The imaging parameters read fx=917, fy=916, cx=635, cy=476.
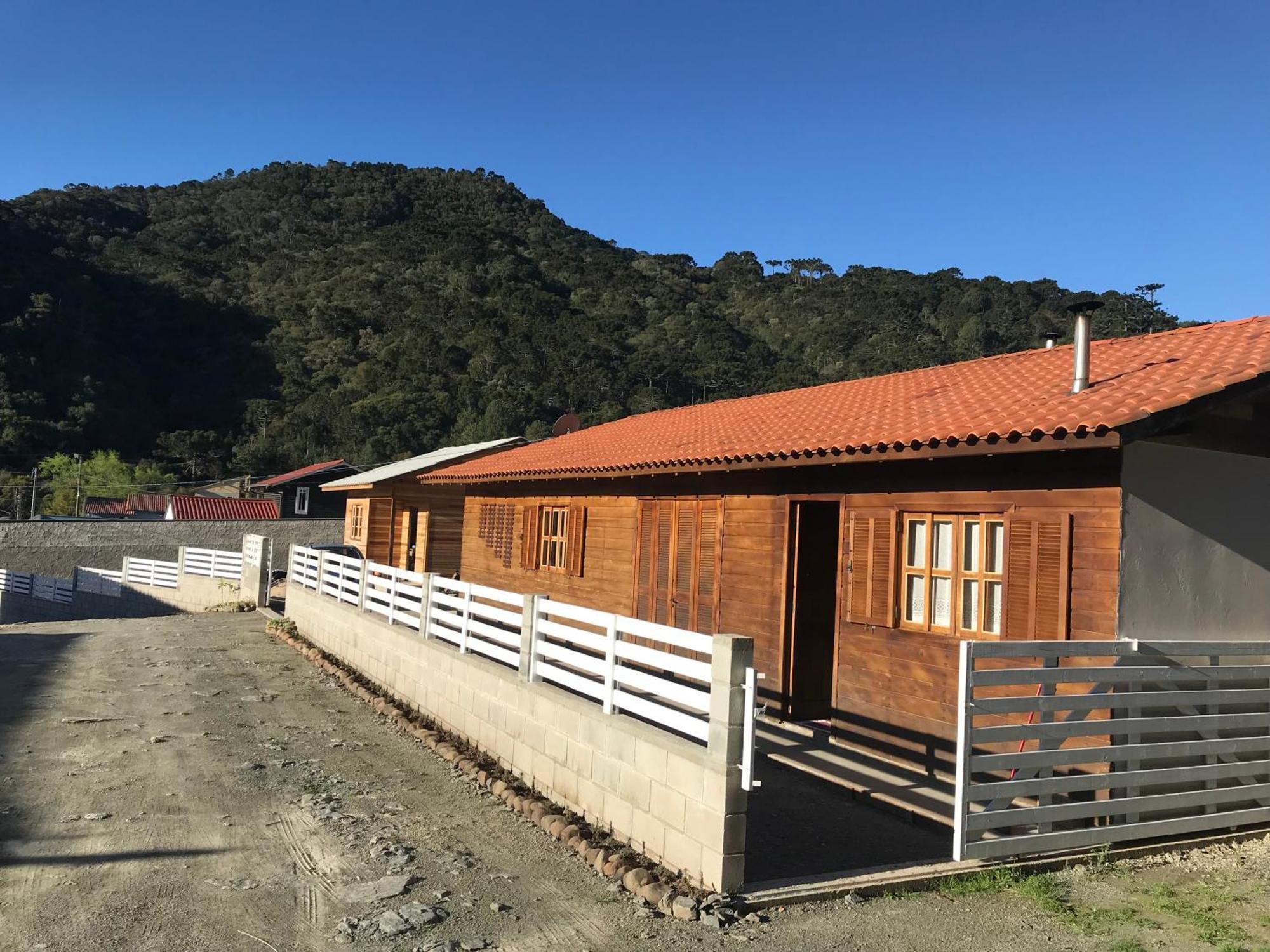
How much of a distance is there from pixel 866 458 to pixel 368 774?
15.4 feet

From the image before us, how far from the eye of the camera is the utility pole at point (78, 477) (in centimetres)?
5638

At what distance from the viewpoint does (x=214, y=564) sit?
74.6ft

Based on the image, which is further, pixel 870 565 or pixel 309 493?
pixel 309 493

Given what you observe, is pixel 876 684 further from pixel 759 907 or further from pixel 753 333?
pixel 753 333

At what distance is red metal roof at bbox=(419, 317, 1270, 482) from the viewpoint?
20.1 ft

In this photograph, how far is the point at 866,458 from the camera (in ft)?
23.7

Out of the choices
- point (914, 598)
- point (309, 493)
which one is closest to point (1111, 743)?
point (914, 598)

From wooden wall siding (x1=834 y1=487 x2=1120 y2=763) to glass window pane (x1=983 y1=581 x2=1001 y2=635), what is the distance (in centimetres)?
18

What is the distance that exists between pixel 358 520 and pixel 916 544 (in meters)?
22.8

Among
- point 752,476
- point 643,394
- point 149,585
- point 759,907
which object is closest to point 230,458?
point 643,394

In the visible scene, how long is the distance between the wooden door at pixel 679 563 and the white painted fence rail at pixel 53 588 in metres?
22.6

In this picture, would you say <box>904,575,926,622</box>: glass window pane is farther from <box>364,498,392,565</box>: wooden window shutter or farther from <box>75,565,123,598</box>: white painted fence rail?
<box>75,565,123,598</box>: white painted fence rail

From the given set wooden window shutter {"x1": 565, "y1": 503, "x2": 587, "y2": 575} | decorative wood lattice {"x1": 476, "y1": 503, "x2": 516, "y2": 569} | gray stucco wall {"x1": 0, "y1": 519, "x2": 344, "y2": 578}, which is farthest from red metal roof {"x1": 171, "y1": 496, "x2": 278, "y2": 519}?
wooden window shutter {"x1": 565, "y1": 503, "x2": 587, "y2": 575}

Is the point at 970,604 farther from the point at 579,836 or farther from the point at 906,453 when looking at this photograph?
the point at 579,836
